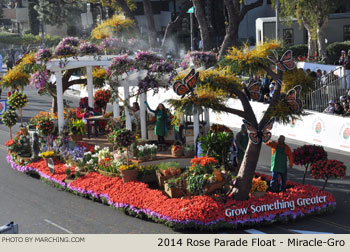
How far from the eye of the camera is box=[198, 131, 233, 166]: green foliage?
56.2 feet

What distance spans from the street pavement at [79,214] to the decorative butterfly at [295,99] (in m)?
2.57

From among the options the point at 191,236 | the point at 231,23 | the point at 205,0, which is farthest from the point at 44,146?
the point at 205,0

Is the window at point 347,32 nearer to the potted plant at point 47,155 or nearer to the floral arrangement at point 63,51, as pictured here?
the floral arrangement at point 63,51

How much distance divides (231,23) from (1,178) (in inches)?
633

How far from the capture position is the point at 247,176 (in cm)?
1455

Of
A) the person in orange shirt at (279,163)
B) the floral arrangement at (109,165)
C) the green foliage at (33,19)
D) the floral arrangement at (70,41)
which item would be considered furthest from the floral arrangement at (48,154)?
the green foliage at (33,19)

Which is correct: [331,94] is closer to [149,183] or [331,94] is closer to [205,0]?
[149,183]

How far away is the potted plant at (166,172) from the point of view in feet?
53.1

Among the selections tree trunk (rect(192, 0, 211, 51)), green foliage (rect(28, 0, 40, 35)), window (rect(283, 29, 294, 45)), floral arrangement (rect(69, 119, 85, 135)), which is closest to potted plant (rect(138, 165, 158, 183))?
floral arrangement (rect(69, 119, 85, 135))

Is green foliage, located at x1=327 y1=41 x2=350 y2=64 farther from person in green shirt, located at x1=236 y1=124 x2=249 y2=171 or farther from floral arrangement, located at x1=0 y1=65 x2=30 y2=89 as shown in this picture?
person in green shirt, located at x1=236 y1=124 x2=249 y2=171

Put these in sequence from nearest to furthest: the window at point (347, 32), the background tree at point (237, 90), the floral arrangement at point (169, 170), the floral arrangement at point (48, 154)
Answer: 1. the background tree at point (237, 90)
2. the floral arrangement at point (169, 170)
3. the floral arrangement at point (48, 154)
4. the window at point (347, 32)

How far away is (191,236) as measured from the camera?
12695 millimetres

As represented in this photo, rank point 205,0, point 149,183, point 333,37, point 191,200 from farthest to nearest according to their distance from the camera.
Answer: point 205,0, point 333,37, point 149,183, point 191,200

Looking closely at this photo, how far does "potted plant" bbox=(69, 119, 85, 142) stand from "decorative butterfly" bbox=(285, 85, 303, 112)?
9.45 m
